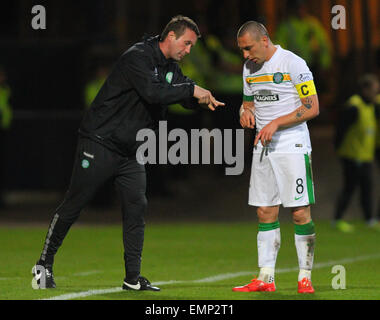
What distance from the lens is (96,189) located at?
32.4 feet

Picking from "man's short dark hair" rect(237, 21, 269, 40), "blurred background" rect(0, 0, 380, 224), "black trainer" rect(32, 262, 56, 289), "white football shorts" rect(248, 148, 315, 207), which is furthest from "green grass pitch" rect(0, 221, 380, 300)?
"blurred background" rect(0, 0, 380, 224)

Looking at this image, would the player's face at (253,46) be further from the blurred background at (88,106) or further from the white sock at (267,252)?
the blurred background at (88,106)

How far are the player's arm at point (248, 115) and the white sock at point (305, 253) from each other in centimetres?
101

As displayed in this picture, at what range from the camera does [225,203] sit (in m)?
20.1

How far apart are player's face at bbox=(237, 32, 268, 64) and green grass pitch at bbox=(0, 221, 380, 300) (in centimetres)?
196

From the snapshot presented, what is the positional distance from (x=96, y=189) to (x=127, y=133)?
0.56m

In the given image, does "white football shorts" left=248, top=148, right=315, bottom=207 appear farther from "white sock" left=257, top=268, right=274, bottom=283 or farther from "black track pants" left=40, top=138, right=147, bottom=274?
"black track pants" left=40, top=138, right=147, bottom=274

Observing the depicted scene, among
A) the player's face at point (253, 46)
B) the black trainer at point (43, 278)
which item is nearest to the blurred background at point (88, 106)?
the black trainer at point (43, 278)

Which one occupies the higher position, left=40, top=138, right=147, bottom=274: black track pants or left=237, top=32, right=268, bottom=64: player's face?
left=237, top=32, right=268, bottom=64: player's face

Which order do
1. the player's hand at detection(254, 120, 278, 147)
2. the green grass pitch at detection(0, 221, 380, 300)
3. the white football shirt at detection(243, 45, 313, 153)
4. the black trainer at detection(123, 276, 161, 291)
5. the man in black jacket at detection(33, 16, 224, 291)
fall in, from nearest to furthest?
the player's hand at detection(254, 120, 278, 147)
the white football shirt at detection(243, 45, 313, 153)
the man in black jacket at detection(33, 16, 224, 291)
the green grass pitch at detection(0, 221, 380, 300)
the black trainer at detection(123, 276, 161, 291)

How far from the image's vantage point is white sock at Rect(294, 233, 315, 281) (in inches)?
379

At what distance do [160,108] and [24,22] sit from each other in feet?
47.5

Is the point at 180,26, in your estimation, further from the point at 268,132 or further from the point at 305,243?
the point at 305,243
